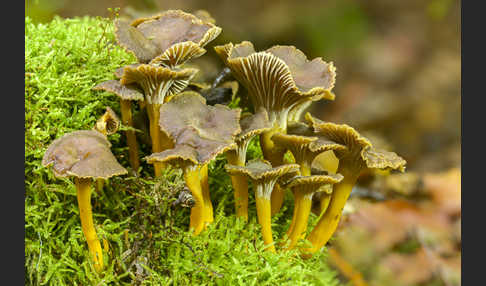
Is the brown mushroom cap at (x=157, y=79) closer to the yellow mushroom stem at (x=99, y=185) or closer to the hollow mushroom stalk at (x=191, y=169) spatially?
the hollow mushroom stalk at (x=191, y=169)

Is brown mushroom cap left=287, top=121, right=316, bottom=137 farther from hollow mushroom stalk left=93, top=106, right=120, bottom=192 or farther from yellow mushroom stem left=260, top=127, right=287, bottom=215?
hollow mushroom stalk left=93, top=106, right=120, bottom=192

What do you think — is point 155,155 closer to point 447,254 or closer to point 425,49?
point 447,254

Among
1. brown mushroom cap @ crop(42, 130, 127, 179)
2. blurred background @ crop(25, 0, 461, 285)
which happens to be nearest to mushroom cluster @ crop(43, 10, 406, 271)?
brown mushroom cap @ crop(42, 130, 127, 179)

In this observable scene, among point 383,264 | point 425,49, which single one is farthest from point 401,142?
point 383,264

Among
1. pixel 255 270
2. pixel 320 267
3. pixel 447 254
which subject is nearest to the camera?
pixel 255 270

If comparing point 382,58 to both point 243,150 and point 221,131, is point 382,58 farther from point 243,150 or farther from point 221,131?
point 221,131

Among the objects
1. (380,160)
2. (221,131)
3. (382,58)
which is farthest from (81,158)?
(382,58)
